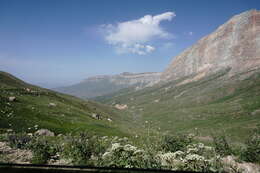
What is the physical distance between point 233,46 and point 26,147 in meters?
211

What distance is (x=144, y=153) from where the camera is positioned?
719 cm

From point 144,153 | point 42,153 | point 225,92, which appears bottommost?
point 42,153

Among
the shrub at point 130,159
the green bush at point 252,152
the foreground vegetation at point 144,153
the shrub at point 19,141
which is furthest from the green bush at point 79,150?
the green bush at point 252,152

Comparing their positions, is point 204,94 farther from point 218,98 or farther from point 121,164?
point 121,164

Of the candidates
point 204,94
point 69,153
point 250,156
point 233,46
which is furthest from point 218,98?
point 69,153

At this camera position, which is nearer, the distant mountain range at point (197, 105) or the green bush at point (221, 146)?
the green bush at point (221, 146)

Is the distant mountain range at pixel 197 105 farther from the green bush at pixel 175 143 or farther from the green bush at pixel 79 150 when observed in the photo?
the green bush at pixel 79 150

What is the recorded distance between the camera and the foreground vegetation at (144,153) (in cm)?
684

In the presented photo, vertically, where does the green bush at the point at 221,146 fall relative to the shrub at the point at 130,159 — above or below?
below

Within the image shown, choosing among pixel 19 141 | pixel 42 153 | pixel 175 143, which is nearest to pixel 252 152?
pixel 175 143

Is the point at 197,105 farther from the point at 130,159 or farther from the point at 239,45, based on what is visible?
the point at 130,159

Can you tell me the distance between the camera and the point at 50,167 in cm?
431

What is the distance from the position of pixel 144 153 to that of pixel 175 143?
478cm

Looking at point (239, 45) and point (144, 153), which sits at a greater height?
point (239, 45)
